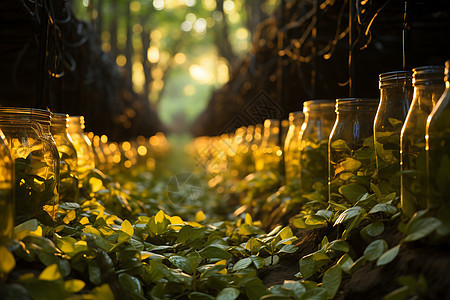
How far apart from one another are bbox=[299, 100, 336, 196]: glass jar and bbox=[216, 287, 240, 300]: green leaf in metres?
0.82

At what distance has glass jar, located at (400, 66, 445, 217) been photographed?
909 millimetres

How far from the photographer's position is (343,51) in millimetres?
3654

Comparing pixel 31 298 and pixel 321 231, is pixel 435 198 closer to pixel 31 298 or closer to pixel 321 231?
pixel 321 231

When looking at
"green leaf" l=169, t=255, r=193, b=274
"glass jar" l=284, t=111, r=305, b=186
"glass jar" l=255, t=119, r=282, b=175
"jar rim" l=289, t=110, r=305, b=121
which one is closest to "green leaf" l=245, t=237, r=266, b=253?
"green leaf" l=169, t=255, r=193, b=274

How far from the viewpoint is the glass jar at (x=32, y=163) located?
1102 millimetres

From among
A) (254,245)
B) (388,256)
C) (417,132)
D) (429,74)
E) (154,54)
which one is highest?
(154,54)

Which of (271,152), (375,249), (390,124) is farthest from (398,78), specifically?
(271,152)

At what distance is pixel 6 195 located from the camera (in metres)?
0.82

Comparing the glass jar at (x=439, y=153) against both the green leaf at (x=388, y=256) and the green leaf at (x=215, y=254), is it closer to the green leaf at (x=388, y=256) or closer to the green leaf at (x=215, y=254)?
the green leaf at (x=388, y=256)

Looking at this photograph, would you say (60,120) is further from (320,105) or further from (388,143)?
(388,143)

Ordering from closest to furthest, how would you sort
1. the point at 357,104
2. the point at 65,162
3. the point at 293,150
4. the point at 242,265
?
the point at 242,265
the point at 357,104
the point at 65,162
the point at 293,150

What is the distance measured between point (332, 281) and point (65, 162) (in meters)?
1.05

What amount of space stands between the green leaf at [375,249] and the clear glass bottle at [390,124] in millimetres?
225

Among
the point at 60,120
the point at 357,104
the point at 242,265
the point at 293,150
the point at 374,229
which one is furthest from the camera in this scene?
the point at 293,150
